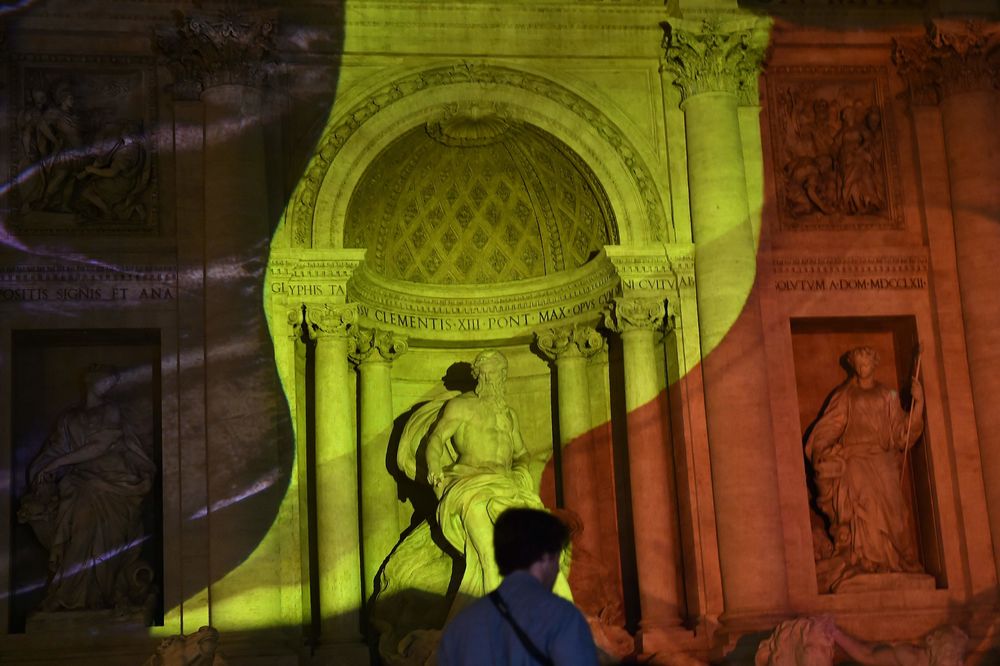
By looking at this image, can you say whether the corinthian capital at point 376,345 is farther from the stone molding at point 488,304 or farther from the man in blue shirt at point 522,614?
the man in blue shirt at point 522,614

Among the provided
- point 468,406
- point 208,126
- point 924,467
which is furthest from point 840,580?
point 208,126

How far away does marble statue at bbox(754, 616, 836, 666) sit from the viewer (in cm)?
1352

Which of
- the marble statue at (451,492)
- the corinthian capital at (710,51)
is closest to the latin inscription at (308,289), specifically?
the marble statue at (451,492)

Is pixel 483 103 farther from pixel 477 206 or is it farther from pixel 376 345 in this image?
pixel 376 345

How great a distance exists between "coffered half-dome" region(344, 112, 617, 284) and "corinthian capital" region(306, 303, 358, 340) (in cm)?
97

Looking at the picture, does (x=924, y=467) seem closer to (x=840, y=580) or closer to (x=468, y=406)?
(x=840, y=580)

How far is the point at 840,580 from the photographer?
614 inches

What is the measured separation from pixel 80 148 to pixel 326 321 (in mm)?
2724

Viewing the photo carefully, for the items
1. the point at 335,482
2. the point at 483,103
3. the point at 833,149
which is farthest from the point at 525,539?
the point at 833,149

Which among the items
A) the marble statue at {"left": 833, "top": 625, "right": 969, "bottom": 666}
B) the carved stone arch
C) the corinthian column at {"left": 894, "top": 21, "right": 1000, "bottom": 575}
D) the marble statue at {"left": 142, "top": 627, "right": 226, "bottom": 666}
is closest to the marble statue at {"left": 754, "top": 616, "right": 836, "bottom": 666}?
the marble statue at {"left": 833, "top": 625, "right": 969, "bottom": 666}

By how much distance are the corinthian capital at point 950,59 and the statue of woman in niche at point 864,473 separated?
2.71m

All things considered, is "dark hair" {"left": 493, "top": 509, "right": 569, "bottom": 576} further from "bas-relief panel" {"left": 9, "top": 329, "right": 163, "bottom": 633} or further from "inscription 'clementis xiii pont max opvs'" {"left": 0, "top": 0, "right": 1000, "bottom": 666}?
"bas-relief panel" {"left": 9, "top": 329, "right": 163, "bottom": 633}

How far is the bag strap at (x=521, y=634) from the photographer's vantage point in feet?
20.1

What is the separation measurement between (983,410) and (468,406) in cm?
487
